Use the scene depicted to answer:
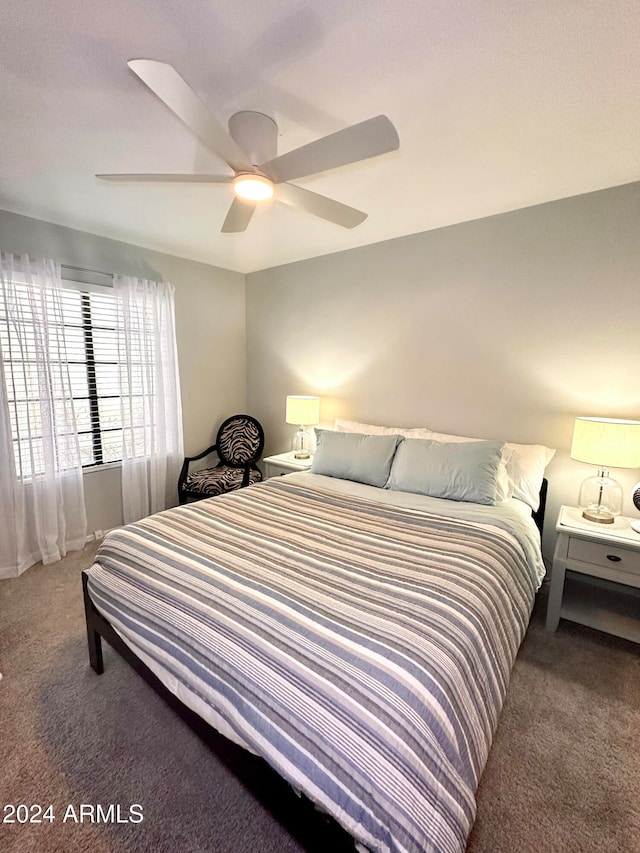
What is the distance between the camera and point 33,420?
2707mm

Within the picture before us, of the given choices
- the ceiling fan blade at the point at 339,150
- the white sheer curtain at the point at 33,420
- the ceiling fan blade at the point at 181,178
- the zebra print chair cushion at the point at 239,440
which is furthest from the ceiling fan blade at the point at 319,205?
the zebra print chair cushion at the point at 239,440

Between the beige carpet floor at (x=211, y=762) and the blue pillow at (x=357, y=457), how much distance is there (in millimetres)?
1307

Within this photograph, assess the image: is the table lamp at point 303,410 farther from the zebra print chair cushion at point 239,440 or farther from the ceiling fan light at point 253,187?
the ceiling fan light at point 253,187

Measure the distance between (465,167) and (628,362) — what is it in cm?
150

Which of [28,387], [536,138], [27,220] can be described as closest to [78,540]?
[28,387]

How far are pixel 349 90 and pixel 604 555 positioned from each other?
8.30 ft

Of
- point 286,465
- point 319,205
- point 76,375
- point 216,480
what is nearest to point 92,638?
point 216,480

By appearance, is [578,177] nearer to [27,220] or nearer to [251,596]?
[251,596]

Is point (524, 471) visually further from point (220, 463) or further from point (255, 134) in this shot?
point (220, 463)

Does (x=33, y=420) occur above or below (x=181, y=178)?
below

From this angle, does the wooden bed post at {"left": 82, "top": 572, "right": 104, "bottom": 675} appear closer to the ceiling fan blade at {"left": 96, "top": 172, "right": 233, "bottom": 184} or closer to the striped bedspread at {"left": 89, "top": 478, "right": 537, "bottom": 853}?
the striped bedspread at {"left": 89, "top": 478, "right": 537, "bottom": 853}

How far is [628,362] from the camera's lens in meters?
2.25

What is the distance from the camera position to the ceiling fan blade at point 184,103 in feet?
3.46

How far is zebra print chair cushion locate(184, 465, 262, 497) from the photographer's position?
3.33 metres
